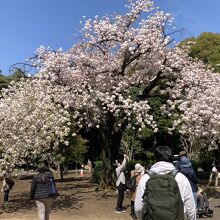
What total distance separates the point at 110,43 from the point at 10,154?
257 inches

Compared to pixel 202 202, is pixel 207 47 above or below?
above

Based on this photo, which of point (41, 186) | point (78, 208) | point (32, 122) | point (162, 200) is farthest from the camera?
point (32, 122)

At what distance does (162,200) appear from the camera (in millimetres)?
4637

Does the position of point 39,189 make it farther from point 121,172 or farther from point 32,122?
point 32,122

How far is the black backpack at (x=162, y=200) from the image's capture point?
4609 millimetres

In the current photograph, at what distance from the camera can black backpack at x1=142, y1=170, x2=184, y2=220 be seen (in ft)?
15.1

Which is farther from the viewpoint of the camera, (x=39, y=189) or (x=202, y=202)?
(x=202, y=202)

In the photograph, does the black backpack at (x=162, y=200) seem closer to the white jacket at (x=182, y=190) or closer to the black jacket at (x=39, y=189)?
the white jacket at (x=182, y=190)

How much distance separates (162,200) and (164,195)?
51 mm

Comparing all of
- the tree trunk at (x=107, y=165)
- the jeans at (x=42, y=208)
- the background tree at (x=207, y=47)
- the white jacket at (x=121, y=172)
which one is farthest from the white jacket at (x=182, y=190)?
the background tree at (x=207, y=47)

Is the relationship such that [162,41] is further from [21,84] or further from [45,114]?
[21,84]

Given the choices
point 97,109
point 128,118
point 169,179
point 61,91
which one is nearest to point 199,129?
point 128,118

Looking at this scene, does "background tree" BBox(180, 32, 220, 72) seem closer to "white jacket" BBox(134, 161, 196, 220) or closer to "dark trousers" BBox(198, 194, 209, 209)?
"dark trousers" BBox(198, 194, 209, 209)

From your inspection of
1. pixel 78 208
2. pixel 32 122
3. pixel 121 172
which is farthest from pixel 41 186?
pixel 32 122
